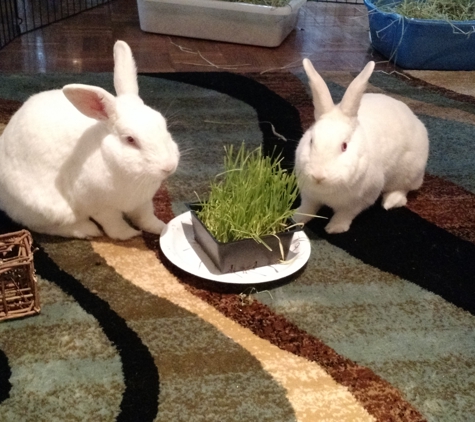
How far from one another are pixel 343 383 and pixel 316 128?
23.6 inches

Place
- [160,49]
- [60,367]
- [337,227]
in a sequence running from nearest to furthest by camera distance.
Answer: [60,367] < [337,227] < [160,49]

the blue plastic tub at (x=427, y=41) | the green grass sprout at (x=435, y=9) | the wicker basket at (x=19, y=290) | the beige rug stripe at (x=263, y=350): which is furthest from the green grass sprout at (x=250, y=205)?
the green grass sprout at (x=435, y=9)

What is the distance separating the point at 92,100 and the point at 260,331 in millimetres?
595

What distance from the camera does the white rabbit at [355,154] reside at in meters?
1.33

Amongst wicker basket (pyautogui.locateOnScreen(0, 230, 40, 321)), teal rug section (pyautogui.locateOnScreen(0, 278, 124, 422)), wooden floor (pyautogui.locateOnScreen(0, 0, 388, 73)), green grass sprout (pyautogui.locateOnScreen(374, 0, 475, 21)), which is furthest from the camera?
green grass sprout (pyautogui.locateOnScreen(374, 0, 475, 21))

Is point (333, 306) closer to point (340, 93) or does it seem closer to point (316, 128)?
point (316, 128)

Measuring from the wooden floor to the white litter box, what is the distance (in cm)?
5

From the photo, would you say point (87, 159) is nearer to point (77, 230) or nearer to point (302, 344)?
point (77, 230)

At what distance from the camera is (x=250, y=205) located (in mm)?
1258

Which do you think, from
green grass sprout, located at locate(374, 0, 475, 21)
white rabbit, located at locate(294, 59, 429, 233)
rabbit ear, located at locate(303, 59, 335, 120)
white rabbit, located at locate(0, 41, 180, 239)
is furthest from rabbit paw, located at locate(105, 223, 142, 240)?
green grass sprout, located at locate(374, 0, 475, 21)

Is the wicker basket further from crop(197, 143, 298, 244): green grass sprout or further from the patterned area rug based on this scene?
crop(197, 143, 298, 244): green grass sprout

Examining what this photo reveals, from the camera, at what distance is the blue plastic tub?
266 centimetres

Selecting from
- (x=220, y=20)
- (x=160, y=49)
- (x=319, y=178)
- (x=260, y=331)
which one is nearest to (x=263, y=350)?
(x=260, y=331)

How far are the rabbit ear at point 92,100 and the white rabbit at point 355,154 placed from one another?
462 millimetres
